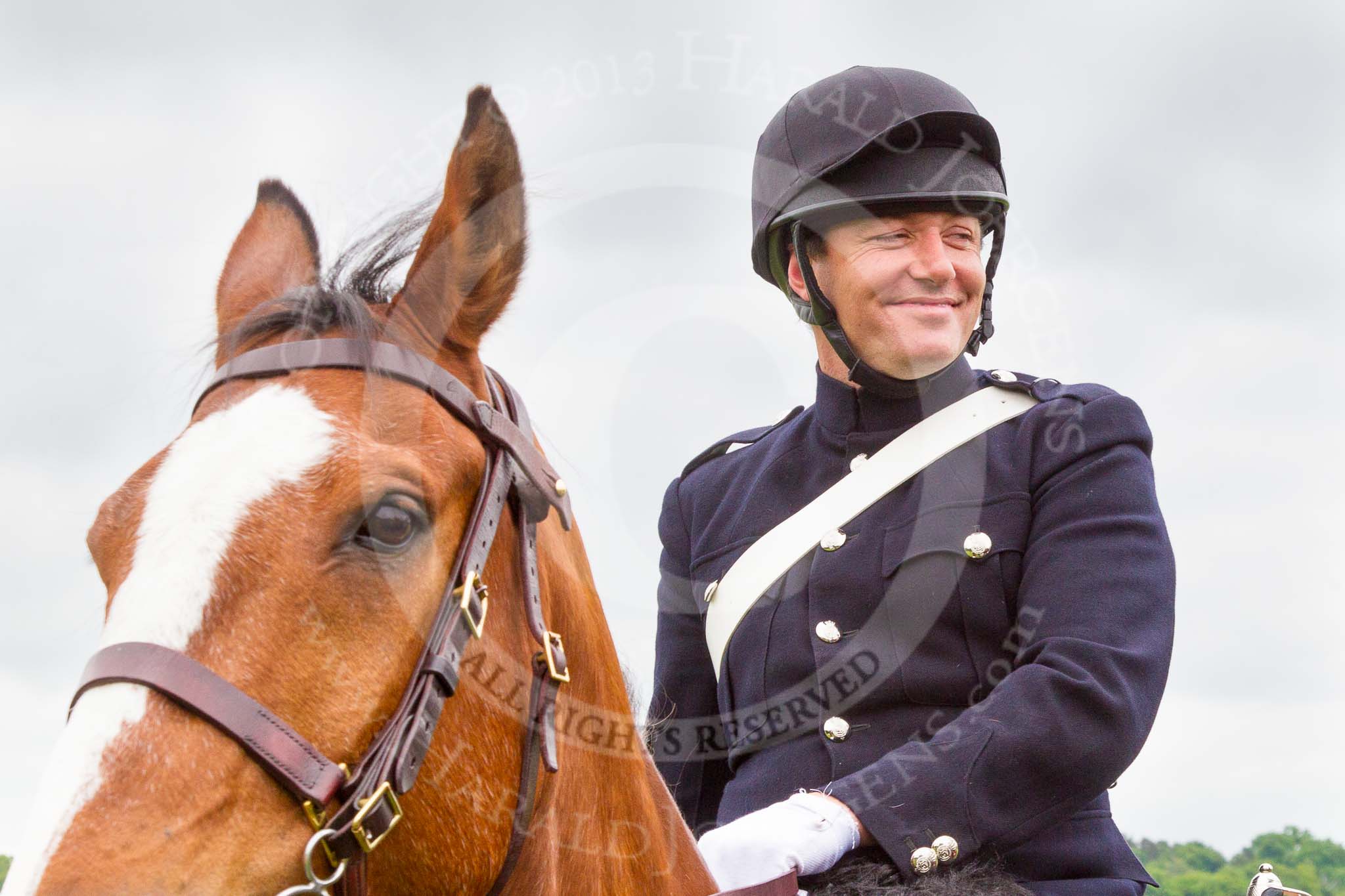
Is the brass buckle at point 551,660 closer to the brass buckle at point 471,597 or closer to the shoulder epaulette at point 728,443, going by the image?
the brass buckle at point 471,597

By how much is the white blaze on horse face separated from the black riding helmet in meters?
2.32

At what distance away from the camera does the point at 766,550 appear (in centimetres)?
446

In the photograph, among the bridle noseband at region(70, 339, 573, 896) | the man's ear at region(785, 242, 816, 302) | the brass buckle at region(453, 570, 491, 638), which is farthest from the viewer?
the man's ear at region(785, 242, 816, 302)

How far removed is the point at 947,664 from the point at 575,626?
1316mm

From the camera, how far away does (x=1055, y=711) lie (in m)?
3.51

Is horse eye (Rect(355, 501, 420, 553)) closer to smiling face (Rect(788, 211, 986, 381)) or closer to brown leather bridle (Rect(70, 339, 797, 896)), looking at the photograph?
brown leather bridle (Rect(70, 339, 797, 896))

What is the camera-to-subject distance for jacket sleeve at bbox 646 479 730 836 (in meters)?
4.66

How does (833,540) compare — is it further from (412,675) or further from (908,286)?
(412,675)

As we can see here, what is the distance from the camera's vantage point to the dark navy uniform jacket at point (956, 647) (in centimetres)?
354

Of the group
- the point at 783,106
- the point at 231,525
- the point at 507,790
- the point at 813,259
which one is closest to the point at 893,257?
the point at 813,259

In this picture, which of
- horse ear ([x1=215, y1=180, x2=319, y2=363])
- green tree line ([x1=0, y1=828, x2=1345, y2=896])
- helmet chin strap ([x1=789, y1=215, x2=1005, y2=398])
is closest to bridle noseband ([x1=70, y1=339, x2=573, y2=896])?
horse ear ([x1=215, y1=180, x2=319, y2=363])

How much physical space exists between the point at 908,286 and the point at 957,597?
1065mm

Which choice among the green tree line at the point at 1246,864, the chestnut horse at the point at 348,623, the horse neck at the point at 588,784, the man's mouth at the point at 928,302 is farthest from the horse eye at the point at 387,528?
the green tree line at the point at 1246,864

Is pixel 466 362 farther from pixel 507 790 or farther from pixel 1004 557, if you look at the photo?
pixel 1004 557
